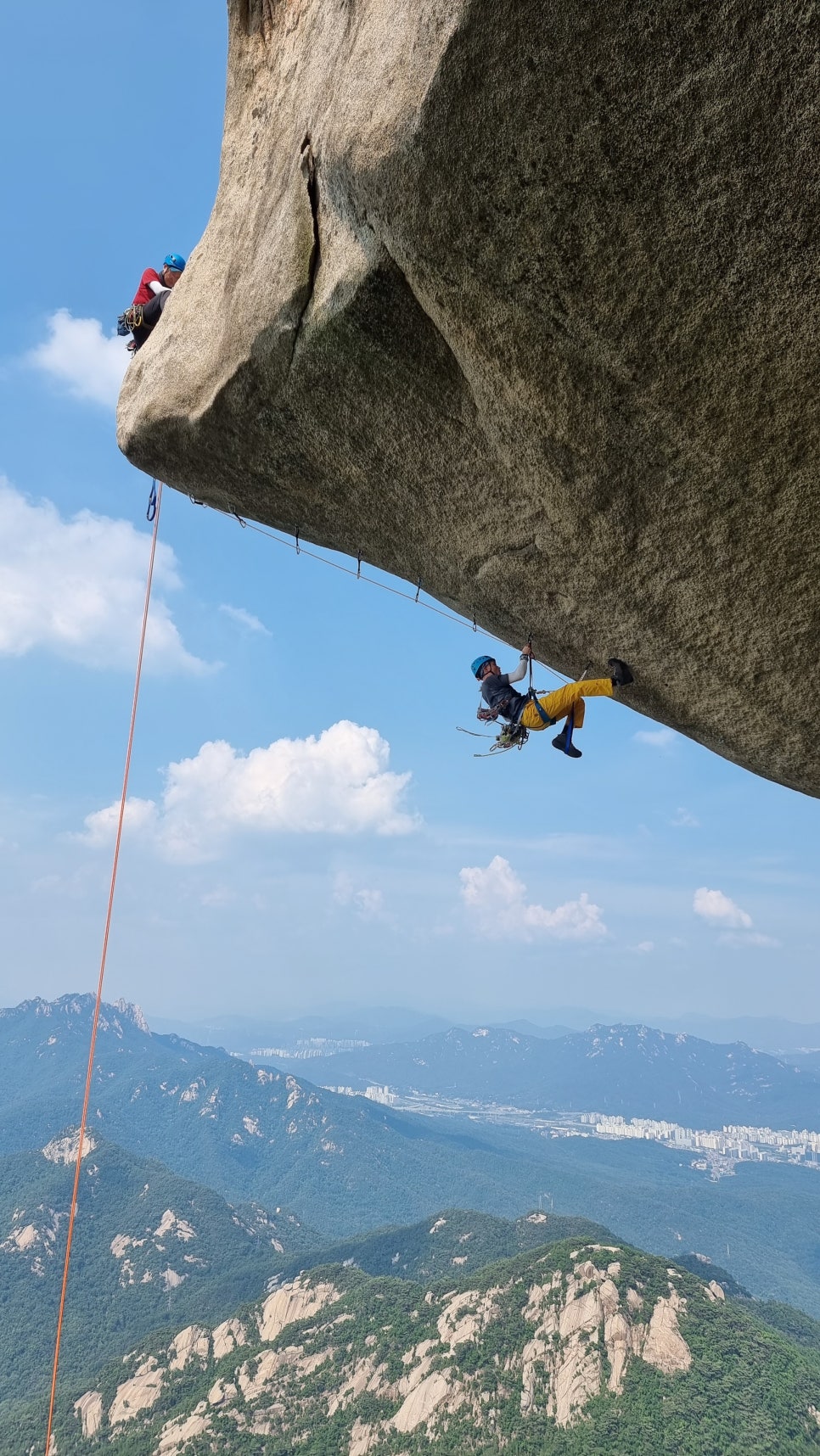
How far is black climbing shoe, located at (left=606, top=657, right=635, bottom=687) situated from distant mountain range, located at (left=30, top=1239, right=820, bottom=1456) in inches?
2583

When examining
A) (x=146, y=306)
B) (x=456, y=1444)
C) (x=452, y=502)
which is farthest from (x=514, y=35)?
(x=456, y=1444)

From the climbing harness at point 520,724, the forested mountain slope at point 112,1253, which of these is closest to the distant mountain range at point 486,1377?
the forested mountain slope at point 112,1253

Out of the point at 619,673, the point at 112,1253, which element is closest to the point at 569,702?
the point at 619,673

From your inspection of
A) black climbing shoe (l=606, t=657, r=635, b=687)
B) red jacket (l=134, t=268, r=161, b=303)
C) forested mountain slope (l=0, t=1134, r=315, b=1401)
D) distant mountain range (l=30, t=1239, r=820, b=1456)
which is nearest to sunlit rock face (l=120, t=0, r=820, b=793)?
black climbing shoe (l=606, t=657, r=635, b=687)

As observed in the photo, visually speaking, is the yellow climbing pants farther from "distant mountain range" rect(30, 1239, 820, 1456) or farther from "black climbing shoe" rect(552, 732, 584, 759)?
"distant mountain range" rect(30, 1239, 820, 1456)

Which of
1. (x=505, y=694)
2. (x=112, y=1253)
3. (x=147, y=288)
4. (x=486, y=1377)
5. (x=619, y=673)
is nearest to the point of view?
(x=619, y=673)

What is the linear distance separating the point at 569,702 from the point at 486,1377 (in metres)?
72.7

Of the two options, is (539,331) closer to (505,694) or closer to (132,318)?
(505,694)

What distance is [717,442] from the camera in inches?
171

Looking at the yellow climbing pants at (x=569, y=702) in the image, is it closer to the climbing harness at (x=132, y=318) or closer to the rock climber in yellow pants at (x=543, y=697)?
the rock climber in yellow pants at (x=543, y=697)

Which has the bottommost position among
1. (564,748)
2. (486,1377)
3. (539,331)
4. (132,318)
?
(486,1377)

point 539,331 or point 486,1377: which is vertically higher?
point 539,331

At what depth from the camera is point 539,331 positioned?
4.12m

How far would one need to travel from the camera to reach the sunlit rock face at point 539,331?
10.8 ft
